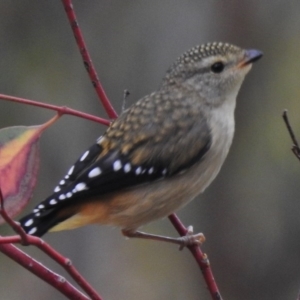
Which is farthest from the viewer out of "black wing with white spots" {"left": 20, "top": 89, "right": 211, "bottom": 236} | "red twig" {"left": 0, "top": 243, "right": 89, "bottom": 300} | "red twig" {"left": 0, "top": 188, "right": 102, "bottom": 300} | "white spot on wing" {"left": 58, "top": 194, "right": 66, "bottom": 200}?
"black wing with white spots" {"left": 20, "top": 89, "right": 211, "bottom": 236}

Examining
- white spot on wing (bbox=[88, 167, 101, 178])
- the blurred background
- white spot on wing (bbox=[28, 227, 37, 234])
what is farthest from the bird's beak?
the blurred background

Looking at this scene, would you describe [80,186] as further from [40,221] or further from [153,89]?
[153,89]

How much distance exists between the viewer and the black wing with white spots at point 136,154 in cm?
279

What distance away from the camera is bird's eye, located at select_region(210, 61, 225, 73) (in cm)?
314

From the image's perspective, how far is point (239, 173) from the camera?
7707 millimetres

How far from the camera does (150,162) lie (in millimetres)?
2869

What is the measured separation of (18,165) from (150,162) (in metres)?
0.63

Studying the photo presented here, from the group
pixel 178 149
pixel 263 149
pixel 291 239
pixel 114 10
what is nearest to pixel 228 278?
pixel 291 239

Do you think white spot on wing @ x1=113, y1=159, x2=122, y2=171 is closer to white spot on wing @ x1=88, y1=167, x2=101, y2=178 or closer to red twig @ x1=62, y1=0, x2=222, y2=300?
white spot on wing @ x1=88, y1=167, x2=101, y2=178

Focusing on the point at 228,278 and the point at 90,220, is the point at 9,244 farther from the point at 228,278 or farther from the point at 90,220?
the point at 228,278

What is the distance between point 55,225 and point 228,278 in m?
4.49

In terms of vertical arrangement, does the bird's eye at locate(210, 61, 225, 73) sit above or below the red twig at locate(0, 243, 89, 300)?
above

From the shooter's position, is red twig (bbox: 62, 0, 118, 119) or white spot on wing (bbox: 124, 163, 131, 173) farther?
white spot on wing (bbox: 124, 163, 131, 173)

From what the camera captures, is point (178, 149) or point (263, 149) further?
point (263, 149)
